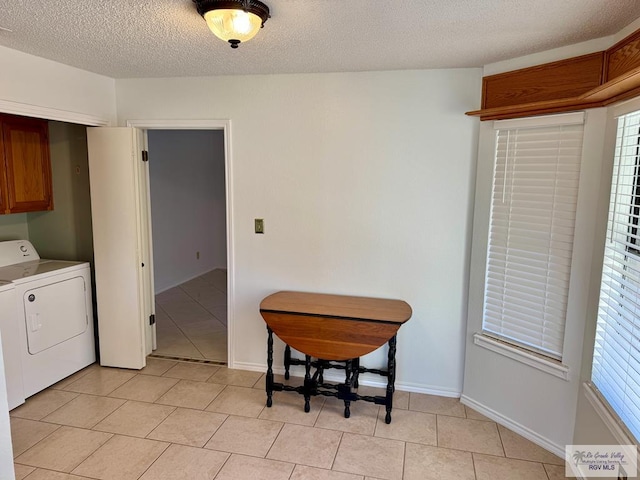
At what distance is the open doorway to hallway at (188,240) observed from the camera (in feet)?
14.2

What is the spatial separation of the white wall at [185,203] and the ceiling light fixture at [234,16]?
A: 383cm

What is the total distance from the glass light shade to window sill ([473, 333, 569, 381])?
7.47ft

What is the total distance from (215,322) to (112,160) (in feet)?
6.69

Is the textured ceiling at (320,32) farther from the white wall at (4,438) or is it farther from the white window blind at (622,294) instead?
the white wall at (4,438)

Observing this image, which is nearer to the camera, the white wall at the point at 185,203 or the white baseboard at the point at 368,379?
the white baseboard at the point at 368,379

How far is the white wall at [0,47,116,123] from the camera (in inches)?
100

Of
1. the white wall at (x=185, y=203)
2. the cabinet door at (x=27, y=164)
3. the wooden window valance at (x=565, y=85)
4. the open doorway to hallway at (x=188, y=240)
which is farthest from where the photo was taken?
the white wall at (x=185, y=203)

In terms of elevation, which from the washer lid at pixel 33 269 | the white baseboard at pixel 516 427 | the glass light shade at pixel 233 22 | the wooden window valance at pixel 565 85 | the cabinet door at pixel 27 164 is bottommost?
the white baseboard at pixel 516 427

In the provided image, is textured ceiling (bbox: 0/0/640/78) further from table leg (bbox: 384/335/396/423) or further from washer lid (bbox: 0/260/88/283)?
table leg (bbox: 384/335/396/423)

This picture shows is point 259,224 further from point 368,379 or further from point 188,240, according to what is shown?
point 188,240

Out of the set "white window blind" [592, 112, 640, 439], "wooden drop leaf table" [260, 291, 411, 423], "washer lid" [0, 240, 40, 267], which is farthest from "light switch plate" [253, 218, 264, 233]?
"white window blind" [592, 112, 640, 439]

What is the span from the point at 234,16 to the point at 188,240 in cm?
485

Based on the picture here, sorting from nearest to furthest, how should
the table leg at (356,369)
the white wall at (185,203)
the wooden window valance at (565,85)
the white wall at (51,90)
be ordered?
the wooden window valance at (565,85) → the white wall at (51,90) → the table leg at (356,369) → the white wall at (185,203)

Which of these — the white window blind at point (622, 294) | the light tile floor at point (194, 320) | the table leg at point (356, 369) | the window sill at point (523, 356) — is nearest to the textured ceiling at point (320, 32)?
the white window blind at point (622, 294)
